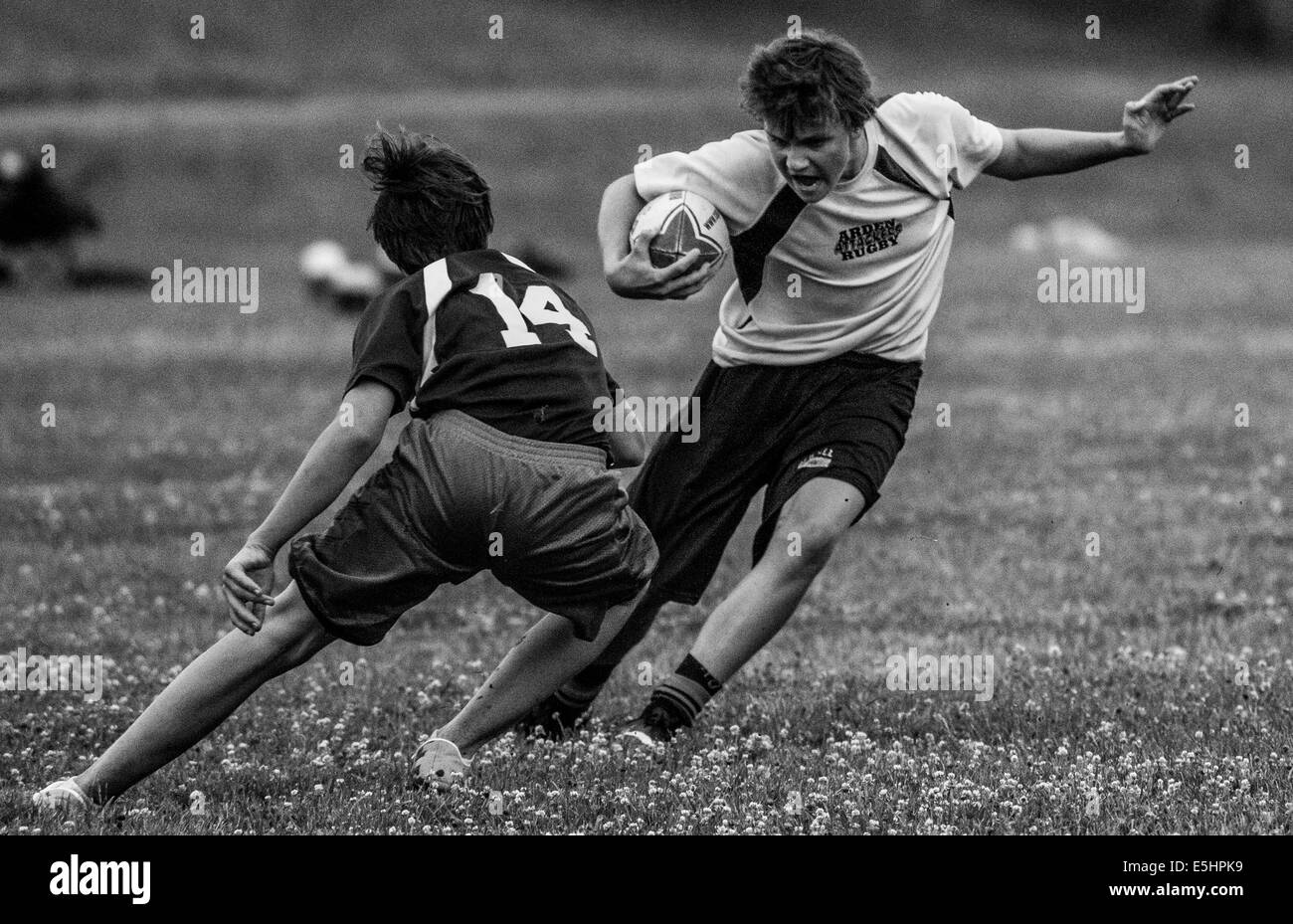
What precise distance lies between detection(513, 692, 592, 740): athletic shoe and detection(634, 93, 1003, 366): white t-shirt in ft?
4.30

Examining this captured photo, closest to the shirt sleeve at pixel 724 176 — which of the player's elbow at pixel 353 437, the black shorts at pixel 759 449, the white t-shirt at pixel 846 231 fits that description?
the white t-shirt at pixel 846 231

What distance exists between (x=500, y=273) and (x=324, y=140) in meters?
39.0

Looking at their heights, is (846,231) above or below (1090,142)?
below

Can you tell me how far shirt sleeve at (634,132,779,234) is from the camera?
236 inches

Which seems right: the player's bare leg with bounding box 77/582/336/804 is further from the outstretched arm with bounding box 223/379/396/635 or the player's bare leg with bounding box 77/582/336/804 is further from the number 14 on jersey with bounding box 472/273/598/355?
the number 14 on jersey with bounding box 472/273/598/355

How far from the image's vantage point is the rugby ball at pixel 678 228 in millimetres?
5707

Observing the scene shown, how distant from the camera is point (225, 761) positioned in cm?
597

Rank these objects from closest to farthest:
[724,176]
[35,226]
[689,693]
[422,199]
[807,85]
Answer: [422,199], [807,85], [724,176], [689,693], [35,226]

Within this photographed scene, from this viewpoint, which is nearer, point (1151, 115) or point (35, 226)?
point (1151, 115)

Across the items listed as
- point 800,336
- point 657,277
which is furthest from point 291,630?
point 800,336

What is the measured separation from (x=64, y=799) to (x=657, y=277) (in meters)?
2.21

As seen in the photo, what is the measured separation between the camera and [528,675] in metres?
5.67

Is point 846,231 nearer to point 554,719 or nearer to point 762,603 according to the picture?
point 762,603
